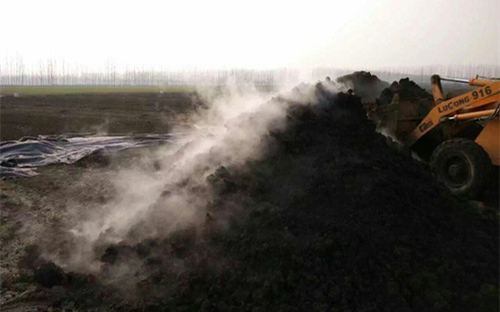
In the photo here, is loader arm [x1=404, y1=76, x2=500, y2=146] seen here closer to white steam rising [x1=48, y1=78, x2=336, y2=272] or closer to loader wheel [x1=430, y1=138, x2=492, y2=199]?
loader wheel [x1=430, y1=138, x2=492, y2=199]

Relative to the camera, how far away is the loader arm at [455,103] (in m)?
7.20

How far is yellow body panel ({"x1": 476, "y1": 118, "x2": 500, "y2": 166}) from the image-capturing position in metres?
7.06

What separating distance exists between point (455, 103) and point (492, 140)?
0.89 metres

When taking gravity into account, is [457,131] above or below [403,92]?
below

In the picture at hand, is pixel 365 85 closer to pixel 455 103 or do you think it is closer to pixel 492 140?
pixel 455 103

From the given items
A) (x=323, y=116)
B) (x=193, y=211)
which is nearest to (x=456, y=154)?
(x=323, y=116)

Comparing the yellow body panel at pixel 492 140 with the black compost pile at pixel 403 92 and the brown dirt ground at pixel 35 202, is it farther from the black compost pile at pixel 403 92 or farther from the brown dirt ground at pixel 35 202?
the brown dirt ground at pixel 35 202

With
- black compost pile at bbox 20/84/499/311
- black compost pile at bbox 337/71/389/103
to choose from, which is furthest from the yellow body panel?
black compost pile at bbox 337/71/389/103

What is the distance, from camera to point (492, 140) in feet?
23.4

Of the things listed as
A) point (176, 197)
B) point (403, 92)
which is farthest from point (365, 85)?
point (176, 197)

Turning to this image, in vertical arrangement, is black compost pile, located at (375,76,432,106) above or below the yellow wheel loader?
above

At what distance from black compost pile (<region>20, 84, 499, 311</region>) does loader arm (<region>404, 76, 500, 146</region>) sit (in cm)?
152

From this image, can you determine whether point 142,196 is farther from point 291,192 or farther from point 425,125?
point 425,125

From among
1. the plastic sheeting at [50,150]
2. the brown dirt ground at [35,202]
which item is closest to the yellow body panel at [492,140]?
the brown dirt ground at [35,202]
